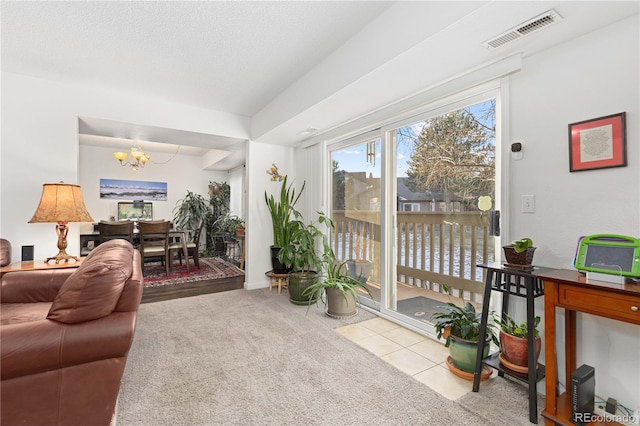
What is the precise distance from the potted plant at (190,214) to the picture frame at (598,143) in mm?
6789

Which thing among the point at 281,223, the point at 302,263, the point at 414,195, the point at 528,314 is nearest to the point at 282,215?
the point at 281,223

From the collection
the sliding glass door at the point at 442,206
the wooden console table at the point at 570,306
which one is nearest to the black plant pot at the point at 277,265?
the sliding glass door at the point at 442,206

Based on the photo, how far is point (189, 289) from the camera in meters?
4.23

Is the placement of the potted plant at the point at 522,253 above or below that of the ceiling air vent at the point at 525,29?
below

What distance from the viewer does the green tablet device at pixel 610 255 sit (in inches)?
53.7

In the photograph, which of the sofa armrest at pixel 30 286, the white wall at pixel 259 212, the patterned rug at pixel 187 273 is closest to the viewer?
the sofa armrest at pixel 30 286

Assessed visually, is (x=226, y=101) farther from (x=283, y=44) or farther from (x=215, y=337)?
(x=215, y=337)

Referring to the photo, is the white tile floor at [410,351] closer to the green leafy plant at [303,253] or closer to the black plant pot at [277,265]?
the green leafy plant at [303,253]

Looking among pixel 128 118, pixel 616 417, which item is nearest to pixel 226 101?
pixel 128 118

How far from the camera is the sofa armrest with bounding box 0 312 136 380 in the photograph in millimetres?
1202

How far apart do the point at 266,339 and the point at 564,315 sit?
2.16 meters

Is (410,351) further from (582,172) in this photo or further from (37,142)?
(37,142)

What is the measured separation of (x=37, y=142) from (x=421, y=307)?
4.31 meters

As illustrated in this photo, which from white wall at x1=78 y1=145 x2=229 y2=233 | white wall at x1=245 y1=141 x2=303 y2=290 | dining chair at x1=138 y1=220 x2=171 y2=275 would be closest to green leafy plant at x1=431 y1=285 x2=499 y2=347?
white wall at x1=245 y1=141 x2=303 y2=290
